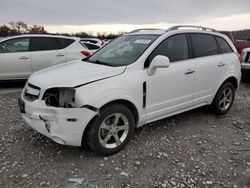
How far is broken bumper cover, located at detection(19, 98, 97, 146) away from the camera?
3.21 m

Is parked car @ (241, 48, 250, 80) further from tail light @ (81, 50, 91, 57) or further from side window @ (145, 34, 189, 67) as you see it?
tail light @ (81, 50, 91, 57)

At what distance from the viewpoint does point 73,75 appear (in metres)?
3.54

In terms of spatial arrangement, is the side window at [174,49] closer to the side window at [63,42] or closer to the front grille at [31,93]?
the front grille at [31,93]

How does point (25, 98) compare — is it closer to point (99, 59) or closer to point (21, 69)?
point (99, 59)

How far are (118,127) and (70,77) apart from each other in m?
0.93

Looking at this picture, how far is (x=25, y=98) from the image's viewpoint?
3.69m

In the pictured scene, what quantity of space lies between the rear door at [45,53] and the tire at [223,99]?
4612 millimetres

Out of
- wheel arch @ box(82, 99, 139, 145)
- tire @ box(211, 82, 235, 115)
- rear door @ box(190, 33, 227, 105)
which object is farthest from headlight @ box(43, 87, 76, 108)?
tire @ box(211, 82, 235, 115)

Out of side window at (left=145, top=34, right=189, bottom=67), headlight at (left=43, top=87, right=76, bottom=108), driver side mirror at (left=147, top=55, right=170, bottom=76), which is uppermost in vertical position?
side window at (left=145, top=34, right=189, bottom=67)

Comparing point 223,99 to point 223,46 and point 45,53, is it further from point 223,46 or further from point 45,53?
point 45,53

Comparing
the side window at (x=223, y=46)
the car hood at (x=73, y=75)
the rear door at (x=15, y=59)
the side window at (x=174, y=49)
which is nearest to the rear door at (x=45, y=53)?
the rear door at (x=15, y=59)

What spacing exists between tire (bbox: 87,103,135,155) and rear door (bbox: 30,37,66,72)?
183 inches

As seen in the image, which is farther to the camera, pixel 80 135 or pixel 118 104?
pixel 118 104

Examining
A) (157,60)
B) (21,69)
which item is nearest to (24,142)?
(157,60)
